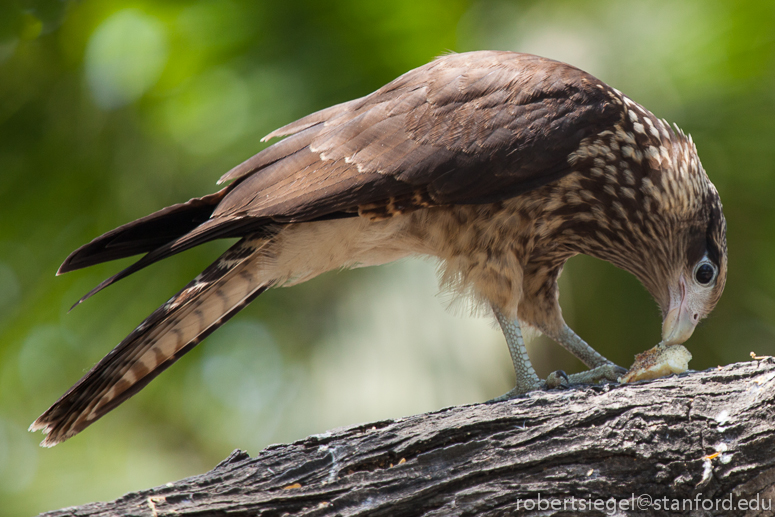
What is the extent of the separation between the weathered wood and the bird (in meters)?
0.56

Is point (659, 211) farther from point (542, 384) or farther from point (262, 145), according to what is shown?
point (262, 145)

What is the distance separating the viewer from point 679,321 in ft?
8.87

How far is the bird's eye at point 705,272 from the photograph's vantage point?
8.90 feet

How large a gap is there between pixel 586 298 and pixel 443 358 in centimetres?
125

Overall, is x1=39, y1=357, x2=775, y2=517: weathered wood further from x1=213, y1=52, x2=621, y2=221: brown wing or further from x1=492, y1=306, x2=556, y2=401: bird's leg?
x1=213, y1=52, x2=621, y2=221: brown wing

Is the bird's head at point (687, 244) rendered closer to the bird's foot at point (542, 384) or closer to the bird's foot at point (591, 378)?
the bird's foot at point (591, 378)

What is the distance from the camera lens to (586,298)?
4848 millimetres

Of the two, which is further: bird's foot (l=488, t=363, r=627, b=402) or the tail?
bird's foot (l=488, t=363, r=627, b=402)

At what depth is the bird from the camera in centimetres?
243

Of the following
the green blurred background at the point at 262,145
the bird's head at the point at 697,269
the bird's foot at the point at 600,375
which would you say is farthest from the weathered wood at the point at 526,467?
the green blurred background at the point at 262,145

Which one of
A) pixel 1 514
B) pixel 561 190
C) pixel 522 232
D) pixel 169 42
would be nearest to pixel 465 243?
pixel 522 232

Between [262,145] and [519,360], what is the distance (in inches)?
121

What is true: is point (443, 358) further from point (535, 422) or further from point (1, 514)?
point (1, 514)

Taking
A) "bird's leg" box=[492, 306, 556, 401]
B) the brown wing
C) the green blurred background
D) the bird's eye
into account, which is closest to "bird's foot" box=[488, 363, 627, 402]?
"bird's leg" box=[492, 306, 556, 401]
